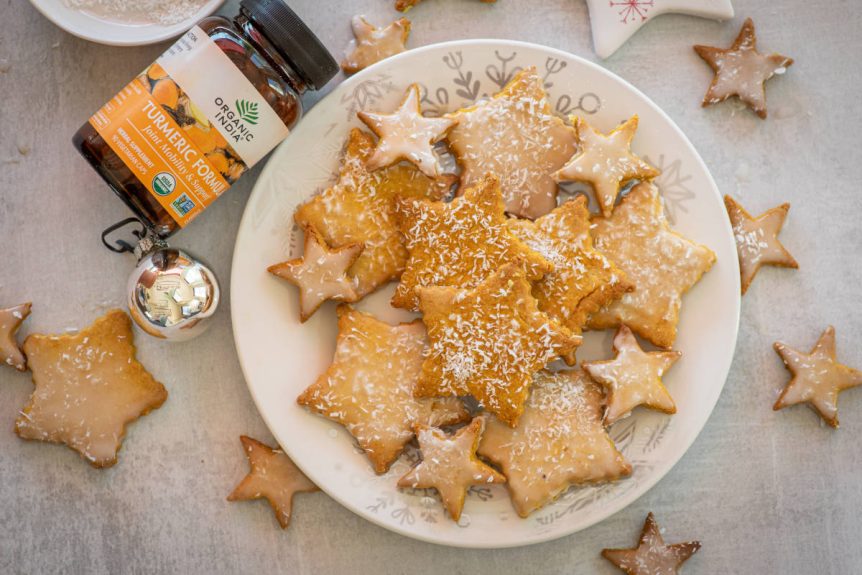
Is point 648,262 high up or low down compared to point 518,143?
down

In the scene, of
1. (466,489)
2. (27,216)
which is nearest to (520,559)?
(466,489)

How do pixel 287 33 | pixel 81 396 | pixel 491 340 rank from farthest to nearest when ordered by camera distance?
pixel 81 396 < pixel 491 340 < pixel 287 33

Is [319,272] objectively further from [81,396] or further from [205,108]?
[81,396]

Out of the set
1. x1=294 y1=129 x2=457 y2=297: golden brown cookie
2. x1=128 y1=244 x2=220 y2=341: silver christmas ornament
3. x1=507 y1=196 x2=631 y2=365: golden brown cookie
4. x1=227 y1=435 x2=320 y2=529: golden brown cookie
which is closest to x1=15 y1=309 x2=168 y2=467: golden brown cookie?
x1=128 y1=244 x2=220 y2=341: silver christmas ornament

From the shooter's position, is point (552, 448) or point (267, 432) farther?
point (267, 432)

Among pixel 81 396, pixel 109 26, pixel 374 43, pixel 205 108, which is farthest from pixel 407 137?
pixel 81 396

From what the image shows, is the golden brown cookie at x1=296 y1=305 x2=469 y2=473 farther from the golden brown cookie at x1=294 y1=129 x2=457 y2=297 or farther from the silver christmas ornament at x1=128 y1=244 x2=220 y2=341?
the silver christmas ornament at x1=128 y1=244 x2=220 y2=341
